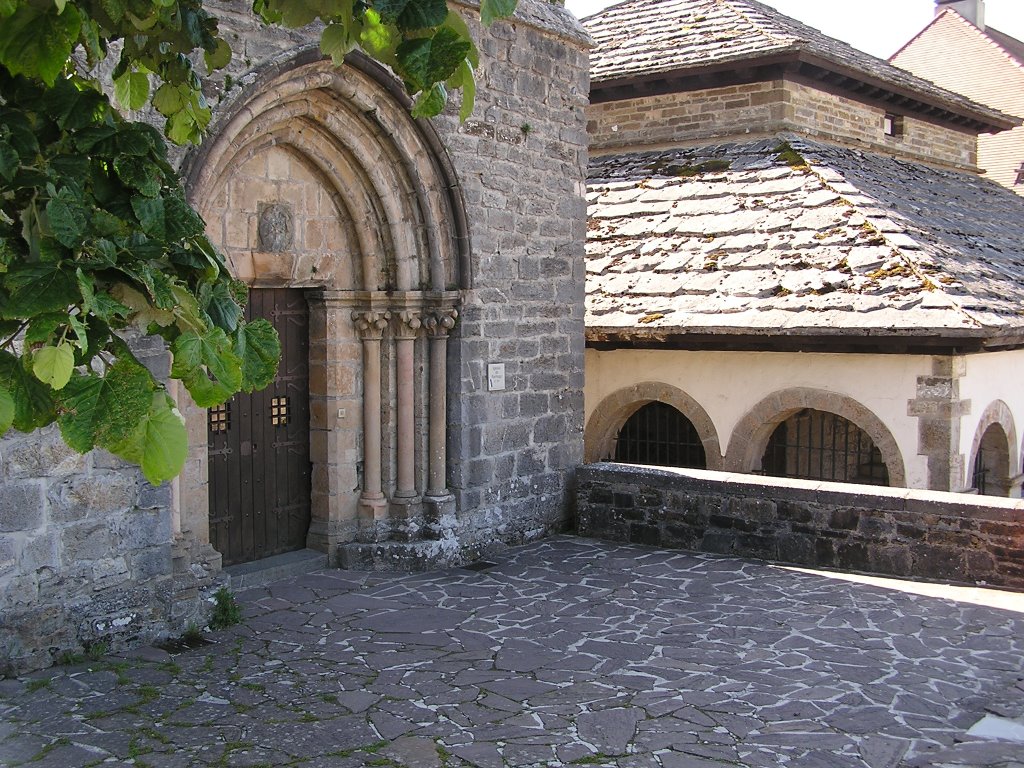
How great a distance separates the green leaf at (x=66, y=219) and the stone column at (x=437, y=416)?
564cm

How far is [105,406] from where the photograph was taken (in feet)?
8.06

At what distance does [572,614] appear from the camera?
6.96 meters

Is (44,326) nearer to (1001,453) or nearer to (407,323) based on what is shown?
(407,323)

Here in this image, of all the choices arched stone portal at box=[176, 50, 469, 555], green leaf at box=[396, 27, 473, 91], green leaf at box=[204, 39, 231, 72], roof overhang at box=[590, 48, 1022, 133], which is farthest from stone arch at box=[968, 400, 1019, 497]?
green leaf at box=[396, 27, 473, 91]

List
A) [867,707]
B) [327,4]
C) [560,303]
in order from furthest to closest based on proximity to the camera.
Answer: [560,303] < [867,707] < [327,4]

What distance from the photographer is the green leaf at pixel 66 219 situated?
260cm

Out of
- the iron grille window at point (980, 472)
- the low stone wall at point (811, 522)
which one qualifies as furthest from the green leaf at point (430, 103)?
the iron grille window at point (980, 472)

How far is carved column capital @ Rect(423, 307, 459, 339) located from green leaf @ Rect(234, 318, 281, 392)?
17.5ft

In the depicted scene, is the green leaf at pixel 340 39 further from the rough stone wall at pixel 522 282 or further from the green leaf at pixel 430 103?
the rough stone wall at pixel 522 282

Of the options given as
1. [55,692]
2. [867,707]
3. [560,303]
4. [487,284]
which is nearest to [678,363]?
[560,303]

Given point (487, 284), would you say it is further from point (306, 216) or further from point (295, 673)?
point (295, 673)

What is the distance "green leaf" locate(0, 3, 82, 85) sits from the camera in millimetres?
2541

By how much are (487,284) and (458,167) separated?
2.96 feet

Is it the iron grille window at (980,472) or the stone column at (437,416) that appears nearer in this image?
the stone column at (437,416)
